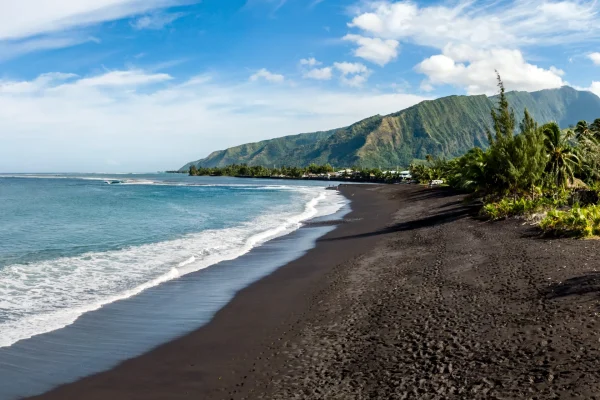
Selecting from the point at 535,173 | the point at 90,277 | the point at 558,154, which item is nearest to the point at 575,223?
the point at 535,173

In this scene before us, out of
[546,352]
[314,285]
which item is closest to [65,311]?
[314,285]

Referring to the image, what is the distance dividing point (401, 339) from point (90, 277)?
13.8 meters

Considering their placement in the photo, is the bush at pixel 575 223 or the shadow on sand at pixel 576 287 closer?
the shadow on sand at pixel 576 287

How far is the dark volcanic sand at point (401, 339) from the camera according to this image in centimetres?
816

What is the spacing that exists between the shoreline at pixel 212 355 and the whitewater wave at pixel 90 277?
385 centimetres

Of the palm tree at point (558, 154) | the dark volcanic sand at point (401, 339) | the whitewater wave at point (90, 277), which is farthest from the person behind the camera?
the palm tree at point (558, 154)

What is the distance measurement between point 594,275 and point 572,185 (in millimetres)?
30420

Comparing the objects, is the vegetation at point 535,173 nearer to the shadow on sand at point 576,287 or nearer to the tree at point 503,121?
the tree at point 503,121

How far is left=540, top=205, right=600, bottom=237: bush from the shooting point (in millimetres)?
19125

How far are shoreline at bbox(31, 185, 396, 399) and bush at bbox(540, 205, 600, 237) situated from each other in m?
11.8

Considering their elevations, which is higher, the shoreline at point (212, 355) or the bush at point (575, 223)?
the bush at point (575, 223)

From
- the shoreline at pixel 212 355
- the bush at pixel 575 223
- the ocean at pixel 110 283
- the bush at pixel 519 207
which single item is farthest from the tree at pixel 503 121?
the shoreline at pixel 212 355

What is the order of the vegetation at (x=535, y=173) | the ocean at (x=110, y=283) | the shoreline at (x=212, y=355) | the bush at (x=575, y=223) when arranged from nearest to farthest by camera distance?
1. the shoreline at (x=212, y=355)
2. the ocean at (x=110, y=283)
3. the bush at (x=575, y=223)
4. the vegetation at (x=535, y=173)

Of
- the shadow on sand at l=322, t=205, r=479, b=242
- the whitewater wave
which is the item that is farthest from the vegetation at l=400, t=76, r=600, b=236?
the whitewater wave
